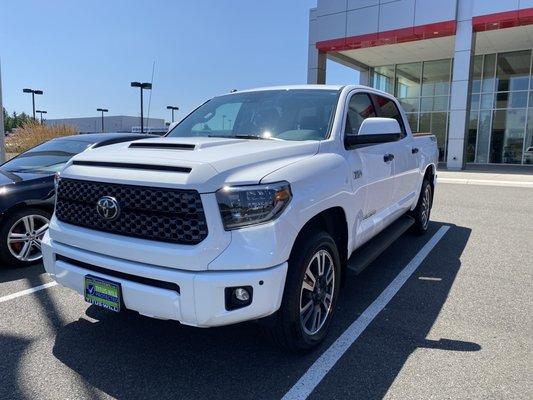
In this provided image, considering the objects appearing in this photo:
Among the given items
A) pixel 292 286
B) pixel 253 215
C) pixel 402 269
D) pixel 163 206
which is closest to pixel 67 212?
pixel 163 206

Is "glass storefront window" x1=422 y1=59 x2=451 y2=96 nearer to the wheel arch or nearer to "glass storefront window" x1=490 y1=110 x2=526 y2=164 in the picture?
"glass storefront window" x1=490 y1=110 x2=526 y2=164

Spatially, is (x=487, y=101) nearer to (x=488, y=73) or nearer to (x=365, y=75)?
(x=488, y=73)

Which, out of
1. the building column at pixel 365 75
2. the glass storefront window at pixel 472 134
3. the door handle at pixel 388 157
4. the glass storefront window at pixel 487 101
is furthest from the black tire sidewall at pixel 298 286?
the building column at pixel 365 75

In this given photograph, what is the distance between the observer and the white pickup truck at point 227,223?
2635mm

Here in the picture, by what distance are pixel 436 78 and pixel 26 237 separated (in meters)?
25.0

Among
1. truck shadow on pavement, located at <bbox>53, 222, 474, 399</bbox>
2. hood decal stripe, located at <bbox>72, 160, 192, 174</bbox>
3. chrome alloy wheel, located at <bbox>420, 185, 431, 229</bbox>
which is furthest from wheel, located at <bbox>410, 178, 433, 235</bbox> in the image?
hood decal stripe, located at <bbox>72, 160, 192, 174</bbox>

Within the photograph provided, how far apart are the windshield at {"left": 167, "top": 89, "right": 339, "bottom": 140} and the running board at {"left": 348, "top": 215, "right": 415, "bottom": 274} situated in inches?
43.5

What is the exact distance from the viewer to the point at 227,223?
2.66m

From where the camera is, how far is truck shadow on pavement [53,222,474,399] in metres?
2.87

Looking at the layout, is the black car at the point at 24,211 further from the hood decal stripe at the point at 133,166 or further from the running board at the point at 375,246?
the running board at the point at 375,246

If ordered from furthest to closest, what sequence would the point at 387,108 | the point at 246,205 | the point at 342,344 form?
the point at 387,108
the point at 342,344
the point at 246,205

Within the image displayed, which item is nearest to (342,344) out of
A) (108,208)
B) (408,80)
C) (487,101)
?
(108,208)

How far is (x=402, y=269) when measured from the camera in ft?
17.5

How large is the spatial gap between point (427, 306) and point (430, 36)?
1947 cm
